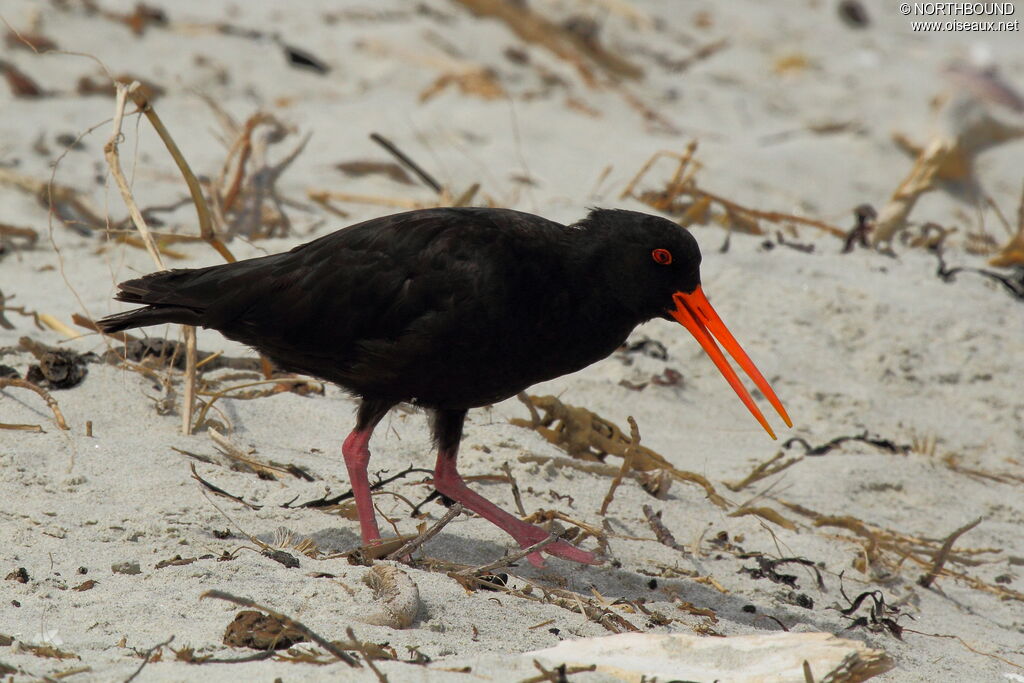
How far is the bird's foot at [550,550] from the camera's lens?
405cm

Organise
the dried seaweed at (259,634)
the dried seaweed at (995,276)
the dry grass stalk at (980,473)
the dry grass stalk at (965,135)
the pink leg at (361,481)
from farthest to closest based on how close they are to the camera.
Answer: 1. the dry grass stalk at (965,135)
2. the dried seaweed at (995,276)
3. the dry grass stalk at (980,473)
4. the pink leg at (361,481)
5. the dried seaweed at (259,634)

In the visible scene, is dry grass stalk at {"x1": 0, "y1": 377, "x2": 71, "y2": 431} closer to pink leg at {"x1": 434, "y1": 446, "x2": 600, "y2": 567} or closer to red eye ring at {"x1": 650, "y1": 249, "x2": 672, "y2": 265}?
pink leg at {"x1": 434, "y1": 446, "x2": 600, "y2": 567}

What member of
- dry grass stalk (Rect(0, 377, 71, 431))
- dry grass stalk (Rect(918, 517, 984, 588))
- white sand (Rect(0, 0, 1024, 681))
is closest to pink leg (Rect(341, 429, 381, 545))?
white sand (Rect(0, 0, 1024, 681))

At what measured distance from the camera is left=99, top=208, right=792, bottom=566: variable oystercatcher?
392 centimetres

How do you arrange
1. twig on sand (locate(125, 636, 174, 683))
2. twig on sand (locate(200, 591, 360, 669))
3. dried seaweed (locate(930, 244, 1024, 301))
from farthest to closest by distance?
dried seaweed (locate(930, 244, 1024, 301)), twig on sand (locate(200, 591, 360, 669)), twig on sand (locate(125, 636, 174, 683))

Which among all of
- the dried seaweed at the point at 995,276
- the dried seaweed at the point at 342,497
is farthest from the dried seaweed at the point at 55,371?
the dried seaweed at the point at 995,276

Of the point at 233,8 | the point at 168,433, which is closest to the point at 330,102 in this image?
the point at 233,8

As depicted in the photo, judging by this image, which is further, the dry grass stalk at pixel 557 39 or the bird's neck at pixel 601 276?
the dry grass stalk at pixel 557 39

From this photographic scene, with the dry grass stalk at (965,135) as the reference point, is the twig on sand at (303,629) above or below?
A: below

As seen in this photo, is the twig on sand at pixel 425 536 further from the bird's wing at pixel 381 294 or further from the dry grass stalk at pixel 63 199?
the dry grass stalk at pixel 63 199

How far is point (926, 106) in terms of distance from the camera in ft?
34.2

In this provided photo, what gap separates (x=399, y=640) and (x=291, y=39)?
8.91 meters

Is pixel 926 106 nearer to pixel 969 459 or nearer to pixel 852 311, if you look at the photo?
pixel 852 311

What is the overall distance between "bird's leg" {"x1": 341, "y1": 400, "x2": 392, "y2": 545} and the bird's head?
3.19ft
